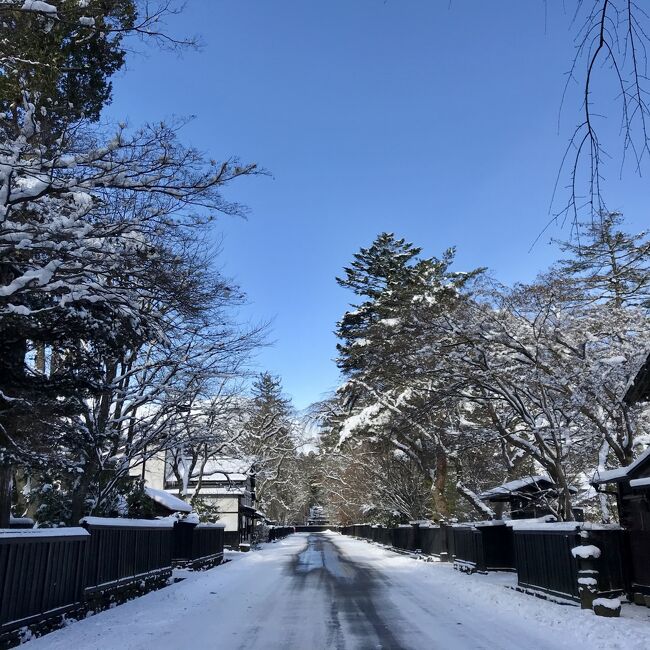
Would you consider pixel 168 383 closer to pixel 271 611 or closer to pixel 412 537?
pixel 271 611

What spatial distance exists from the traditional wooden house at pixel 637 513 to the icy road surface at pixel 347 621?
0.80m

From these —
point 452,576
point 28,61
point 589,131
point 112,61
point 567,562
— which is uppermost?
point 112,61

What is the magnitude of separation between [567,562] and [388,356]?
985cm

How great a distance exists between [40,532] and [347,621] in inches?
212

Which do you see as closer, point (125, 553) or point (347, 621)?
point (347, 621)

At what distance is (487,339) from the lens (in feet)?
53.2

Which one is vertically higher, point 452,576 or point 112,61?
point 112,61

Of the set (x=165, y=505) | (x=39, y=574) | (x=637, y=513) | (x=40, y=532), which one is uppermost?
(x=637, y=513)

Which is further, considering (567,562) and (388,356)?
(388,356)

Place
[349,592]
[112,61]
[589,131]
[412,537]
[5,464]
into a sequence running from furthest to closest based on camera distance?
[412,537] → [349,592] → [5,464] → [112,61] → [589,131]

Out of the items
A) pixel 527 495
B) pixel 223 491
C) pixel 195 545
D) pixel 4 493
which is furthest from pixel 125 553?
pixel 223 491

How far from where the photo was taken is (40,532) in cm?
881

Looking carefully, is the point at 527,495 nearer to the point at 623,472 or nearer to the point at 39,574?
→ the point at 623,472

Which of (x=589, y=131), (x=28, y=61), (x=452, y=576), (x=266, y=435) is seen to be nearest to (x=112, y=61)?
(x=28, y=61)
